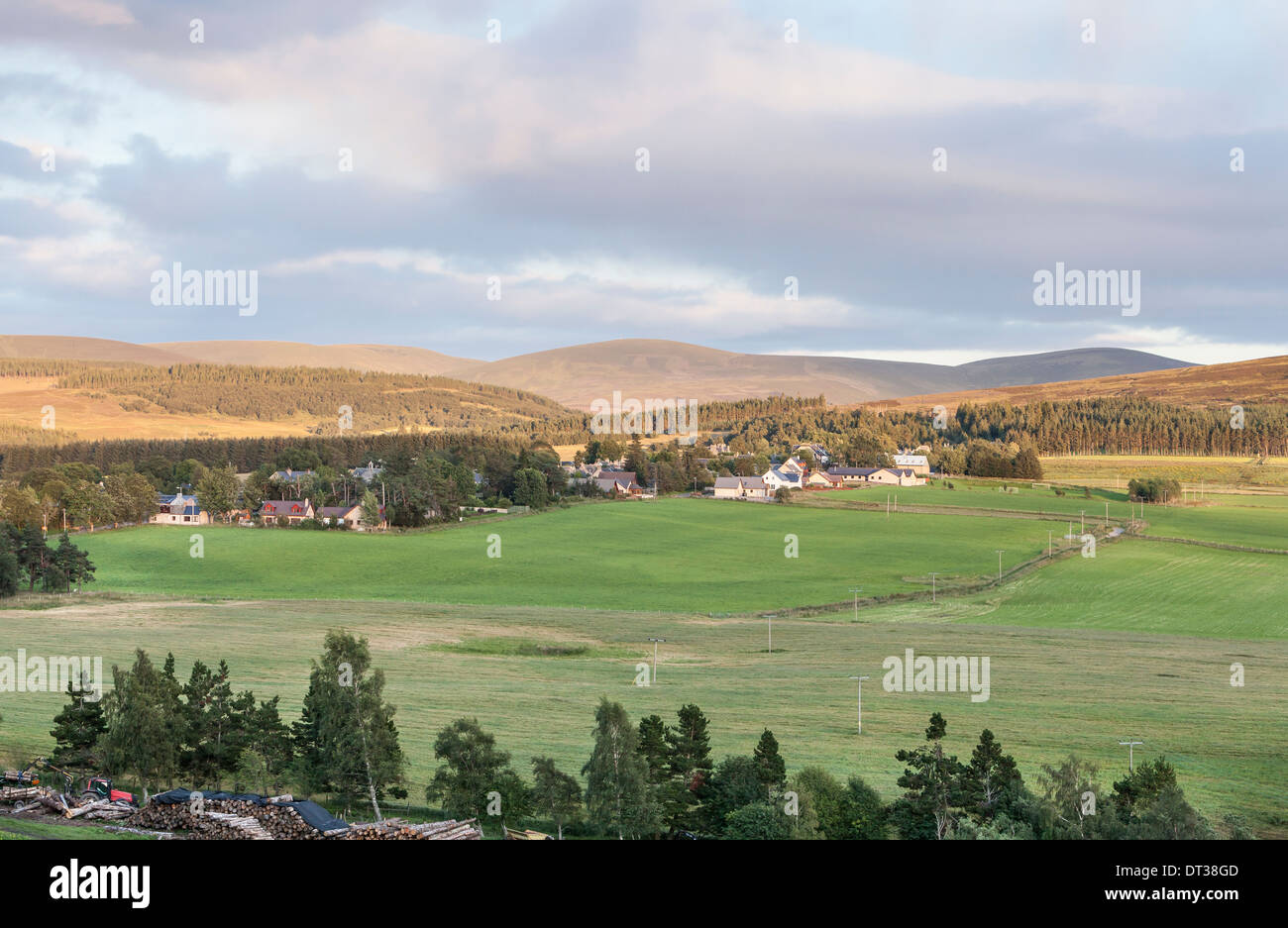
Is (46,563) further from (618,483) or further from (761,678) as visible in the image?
(618,483)

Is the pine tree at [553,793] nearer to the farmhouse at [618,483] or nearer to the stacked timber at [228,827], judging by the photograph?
the stacked timber at [228,827]

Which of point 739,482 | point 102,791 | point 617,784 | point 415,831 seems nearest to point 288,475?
point 739,482

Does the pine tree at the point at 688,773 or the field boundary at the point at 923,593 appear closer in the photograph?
the pine tree at the point at 688,773

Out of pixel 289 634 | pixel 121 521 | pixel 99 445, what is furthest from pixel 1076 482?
pixel 99 445

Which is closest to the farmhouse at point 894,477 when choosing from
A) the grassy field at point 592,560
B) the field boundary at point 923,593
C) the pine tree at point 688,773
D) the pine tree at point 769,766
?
the grassy field at point 592,560

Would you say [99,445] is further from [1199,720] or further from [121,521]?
[1199,720]

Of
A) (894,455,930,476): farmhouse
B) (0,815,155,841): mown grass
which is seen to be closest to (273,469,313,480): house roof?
(894,455,930,476): farmhouse
